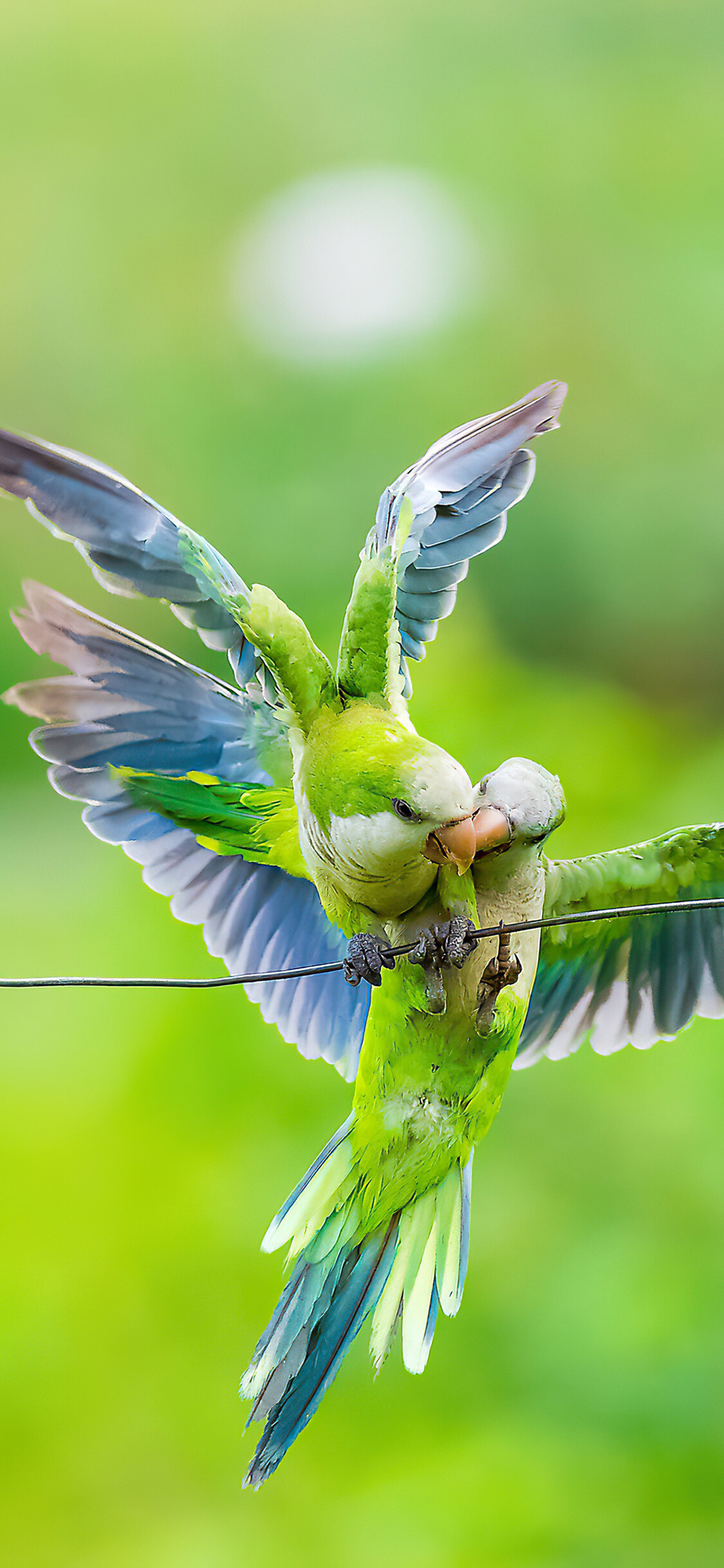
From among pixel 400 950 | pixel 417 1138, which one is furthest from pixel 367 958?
pixel 417 1138

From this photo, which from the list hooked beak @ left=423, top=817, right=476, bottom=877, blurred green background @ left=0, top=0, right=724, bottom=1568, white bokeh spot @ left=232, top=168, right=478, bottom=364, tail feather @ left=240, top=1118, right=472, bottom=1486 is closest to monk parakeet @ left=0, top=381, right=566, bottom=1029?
hooked beak @ left=423, top=817, right=476, bottom=877

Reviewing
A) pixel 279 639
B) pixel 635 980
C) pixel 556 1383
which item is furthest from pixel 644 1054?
pixel 279 639

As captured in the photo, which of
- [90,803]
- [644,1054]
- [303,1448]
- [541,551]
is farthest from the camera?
[541,551]

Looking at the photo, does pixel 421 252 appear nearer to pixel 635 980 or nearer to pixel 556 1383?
pixel 635 980

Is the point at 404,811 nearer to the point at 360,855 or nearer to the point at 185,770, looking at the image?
the point at 360,855

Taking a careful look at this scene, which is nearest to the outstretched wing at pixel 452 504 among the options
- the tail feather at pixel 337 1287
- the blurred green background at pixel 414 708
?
the tail feather at pixel 337 1287

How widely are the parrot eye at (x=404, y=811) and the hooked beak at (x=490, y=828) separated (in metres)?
0.04

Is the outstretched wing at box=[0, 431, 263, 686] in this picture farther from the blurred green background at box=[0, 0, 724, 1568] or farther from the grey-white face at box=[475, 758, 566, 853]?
the blurred green background at box=[0, 0, 724, 1568]

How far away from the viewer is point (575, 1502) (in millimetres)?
1271

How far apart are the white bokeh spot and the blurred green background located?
0.10ft

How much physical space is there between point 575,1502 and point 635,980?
86 cm

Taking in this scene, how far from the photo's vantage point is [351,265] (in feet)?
4.96

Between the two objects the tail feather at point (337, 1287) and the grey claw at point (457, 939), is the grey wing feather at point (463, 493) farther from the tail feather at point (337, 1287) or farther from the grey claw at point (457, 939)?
the tail feather at point (337, 1287)

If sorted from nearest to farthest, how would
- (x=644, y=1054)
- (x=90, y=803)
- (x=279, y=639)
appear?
1. (x=279, y=639)
2. (x=90, y=803)
3. (x=644, y=1054)
